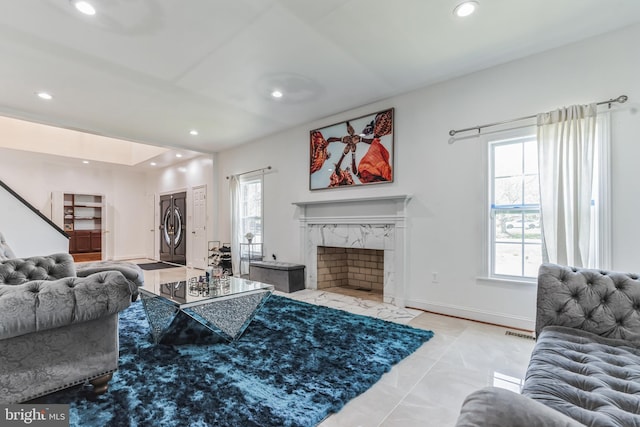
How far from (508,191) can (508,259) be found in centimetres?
73

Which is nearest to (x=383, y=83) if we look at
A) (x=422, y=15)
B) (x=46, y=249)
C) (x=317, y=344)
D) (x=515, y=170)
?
(x=422, y=15)

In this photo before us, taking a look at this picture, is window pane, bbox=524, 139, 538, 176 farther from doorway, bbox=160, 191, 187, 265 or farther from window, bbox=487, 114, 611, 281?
doorway, bbox=160, 191, 187, 265

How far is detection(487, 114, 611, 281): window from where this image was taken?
309 centimetres

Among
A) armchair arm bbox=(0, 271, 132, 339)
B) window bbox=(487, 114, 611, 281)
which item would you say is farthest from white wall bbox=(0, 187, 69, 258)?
window bbox=(487, 114, 611, 281)

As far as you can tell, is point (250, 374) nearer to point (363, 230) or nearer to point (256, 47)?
point (363, 230)

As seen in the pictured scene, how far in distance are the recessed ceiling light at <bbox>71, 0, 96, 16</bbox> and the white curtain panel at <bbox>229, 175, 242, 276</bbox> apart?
405cm

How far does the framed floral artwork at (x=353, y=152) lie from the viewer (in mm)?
4070

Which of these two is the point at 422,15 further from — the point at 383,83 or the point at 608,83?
the point at 608,83

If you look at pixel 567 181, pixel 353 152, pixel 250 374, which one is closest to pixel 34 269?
pixel 250 374

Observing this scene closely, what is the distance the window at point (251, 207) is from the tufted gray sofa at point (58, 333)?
4160 millimetres

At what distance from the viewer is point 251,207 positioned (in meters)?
6.23

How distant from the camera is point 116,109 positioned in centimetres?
434

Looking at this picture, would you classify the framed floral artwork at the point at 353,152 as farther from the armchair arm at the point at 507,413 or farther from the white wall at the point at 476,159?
the armchair arm at the point at 507,413

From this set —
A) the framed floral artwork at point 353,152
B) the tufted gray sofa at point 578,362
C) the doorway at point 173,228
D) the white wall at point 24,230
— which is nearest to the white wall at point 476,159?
the framed floral artwork at point 353,152
